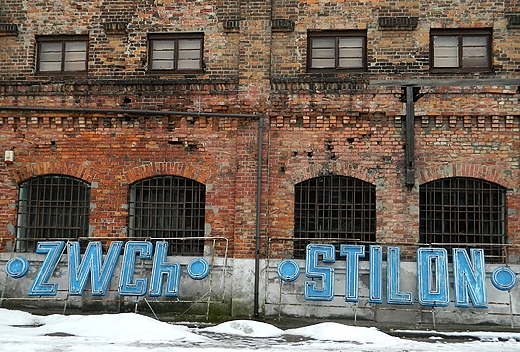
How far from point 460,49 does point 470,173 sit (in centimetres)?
268

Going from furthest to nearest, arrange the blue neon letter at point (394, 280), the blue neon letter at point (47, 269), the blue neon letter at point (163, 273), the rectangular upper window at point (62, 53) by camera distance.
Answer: the rectangular upper window at point (62, 53), the blue neon letter at point (47, 269), the blue neon letter at point (163, 273), the blue neon letter at point (394, 280)

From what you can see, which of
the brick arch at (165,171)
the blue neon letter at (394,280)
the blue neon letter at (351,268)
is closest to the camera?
the blue neon letter at (394,280)

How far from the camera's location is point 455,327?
12.3m

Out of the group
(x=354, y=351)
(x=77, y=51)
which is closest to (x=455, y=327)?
(x=354, y=351)

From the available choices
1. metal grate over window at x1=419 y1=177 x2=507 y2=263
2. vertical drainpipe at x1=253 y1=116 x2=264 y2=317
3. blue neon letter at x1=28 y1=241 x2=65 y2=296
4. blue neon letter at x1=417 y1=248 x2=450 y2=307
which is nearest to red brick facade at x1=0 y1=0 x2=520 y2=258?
vertical drainpipe at x1=253 y1=116 x2=264 y2=317

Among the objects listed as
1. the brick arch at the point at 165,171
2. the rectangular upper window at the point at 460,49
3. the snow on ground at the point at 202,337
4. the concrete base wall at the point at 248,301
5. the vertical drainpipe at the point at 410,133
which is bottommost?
the snow on ground at the point at 202,337

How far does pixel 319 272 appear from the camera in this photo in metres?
12.7

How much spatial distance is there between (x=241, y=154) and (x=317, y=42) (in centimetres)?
298

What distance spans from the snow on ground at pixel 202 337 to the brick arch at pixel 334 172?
3221 millimetres

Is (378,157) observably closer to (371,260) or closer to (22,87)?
(371,260)

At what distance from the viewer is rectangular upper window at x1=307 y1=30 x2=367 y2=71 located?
1366cm

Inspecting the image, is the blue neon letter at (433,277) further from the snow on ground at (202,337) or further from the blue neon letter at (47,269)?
the blue neon letter at (47,269)

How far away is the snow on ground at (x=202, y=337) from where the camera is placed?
9.96 meters

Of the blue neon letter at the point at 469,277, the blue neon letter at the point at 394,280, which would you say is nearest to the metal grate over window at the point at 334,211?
the blue neon letter at the point at 394,280
